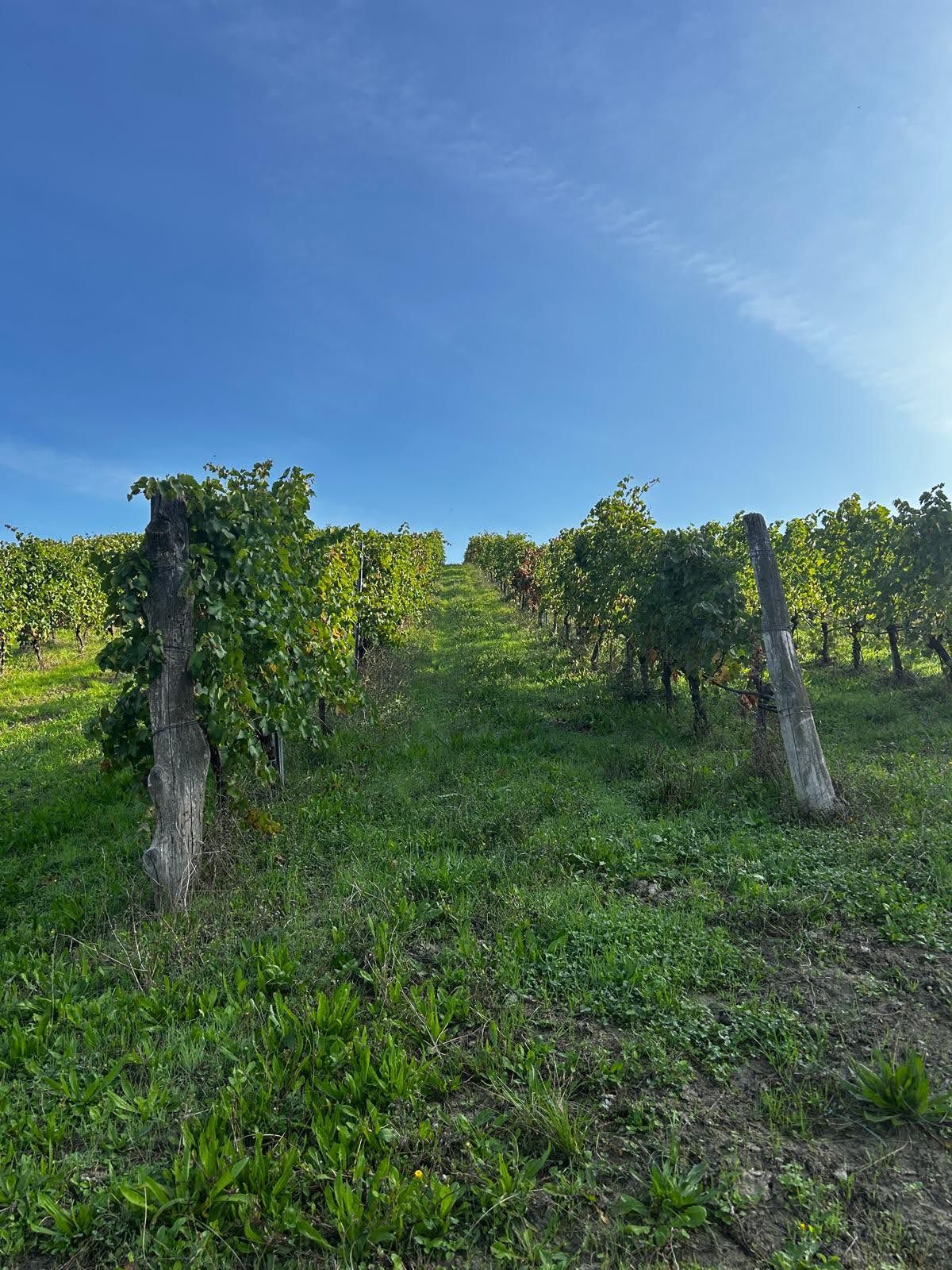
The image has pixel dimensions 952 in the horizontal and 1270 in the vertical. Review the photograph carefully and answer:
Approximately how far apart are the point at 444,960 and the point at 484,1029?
612mm

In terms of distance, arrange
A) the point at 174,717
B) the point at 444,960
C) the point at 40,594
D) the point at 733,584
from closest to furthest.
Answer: the point at 444,960 → the point at 174,717 → the point at 733,584 → the point at 40,594

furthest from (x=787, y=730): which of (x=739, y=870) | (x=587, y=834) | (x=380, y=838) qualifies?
(x=380, y=838)

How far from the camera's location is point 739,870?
4480 mm

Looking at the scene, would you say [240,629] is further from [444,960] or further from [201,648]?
[444,960]

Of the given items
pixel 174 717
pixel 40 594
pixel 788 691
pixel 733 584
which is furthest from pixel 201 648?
pixel 40 594

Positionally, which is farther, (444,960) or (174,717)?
(174,717)

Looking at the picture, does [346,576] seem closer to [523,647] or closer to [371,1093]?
[523,647]

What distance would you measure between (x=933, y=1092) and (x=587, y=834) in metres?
2.79

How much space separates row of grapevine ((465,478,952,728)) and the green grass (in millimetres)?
2630

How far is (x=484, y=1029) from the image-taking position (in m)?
3.01

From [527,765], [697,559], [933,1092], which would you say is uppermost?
[697,559]

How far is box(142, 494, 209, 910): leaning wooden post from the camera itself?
14.5ft

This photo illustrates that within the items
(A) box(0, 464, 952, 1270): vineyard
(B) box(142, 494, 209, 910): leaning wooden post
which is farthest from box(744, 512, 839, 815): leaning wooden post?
(B) box(142, 494, 209, 910): leaning wooden post

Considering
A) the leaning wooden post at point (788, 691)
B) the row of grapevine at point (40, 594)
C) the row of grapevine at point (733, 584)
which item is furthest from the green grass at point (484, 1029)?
the row of grapevine at point (40, 594)
